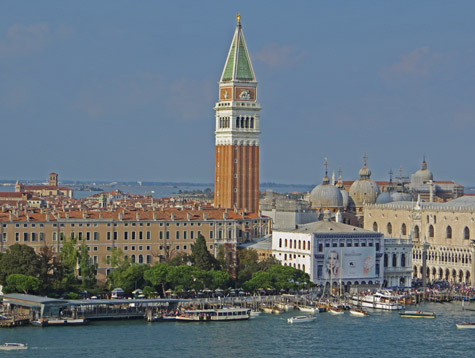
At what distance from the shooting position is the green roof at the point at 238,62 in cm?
6072

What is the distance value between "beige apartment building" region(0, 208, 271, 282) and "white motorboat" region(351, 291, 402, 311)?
622 centimetres

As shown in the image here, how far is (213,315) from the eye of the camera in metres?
43.3

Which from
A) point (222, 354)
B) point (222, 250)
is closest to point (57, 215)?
point (222, 250)

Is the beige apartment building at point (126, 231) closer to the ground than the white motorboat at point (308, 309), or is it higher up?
higher up

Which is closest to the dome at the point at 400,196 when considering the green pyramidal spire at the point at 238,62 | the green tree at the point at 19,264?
the green pyramidal spire at the point at 238,62

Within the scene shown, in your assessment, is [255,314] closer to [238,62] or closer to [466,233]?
[466,233]

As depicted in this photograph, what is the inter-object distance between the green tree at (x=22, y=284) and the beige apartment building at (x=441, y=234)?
17541 mm

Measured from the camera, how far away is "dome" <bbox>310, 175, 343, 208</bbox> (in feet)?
212

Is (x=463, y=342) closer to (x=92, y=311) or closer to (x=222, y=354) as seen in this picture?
(x=222, y=354)

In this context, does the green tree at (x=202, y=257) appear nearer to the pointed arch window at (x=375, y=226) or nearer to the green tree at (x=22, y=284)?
the green tree at (x=22, y=284)

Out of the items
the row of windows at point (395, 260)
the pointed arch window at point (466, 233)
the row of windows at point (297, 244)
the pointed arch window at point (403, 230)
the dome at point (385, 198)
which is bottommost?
the row of windows at point (395, 260)

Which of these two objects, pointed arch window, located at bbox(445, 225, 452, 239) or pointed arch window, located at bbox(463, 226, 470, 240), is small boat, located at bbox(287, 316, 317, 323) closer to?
pointed arch window, located at bbox(463, 226, 470, 240)

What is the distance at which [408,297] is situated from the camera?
4916 cm

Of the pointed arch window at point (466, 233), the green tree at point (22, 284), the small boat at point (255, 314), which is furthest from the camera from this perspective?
the pointed arch window at point (466, 233)
